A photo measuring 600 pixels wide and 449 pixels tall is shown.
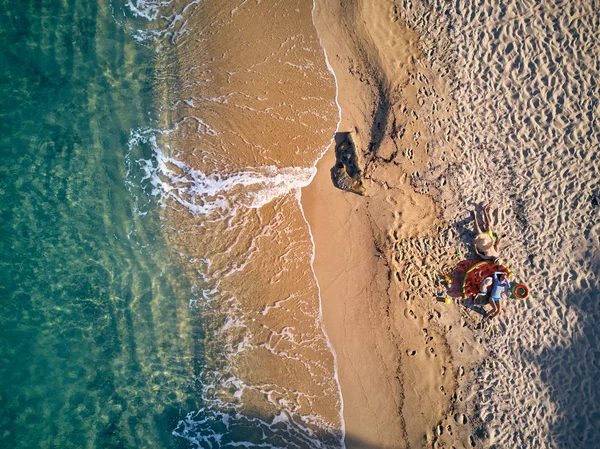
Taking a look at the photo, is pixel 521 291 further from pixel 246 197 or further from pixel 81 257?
pixel 81 257

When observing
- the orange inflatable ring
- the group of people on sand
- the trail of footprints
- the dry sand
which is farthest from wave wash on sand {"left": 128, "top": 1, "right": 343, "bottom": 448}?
the orange inflatable ring

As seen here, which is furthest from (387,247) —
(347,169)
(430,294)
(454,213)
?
(347,169)

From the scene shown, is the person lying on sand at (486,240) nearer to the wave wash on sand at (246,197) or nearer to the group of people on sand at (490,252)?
the group of people on sand at (490,252)

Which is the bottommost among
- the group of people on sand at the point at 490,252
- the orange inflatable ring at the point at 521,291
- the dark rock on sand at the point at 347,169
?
the orange inflatable ring at the point at 521,291

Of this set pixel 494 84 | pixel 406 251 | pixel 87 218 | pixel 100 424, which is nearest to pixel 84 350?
pixel 100 424

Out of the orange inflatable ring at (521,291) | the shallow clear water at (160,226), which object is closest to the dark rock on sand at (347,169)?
the shallow clear water at (160,226)

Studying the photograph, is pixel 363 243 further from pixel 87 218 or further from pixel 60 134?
pixel 60 134

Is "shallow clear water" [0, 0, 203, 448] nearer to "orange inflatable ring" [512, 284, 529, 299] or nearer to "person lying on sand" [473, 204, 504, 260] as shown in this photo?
"person lying on sand" [473, 204, 504, 260]
